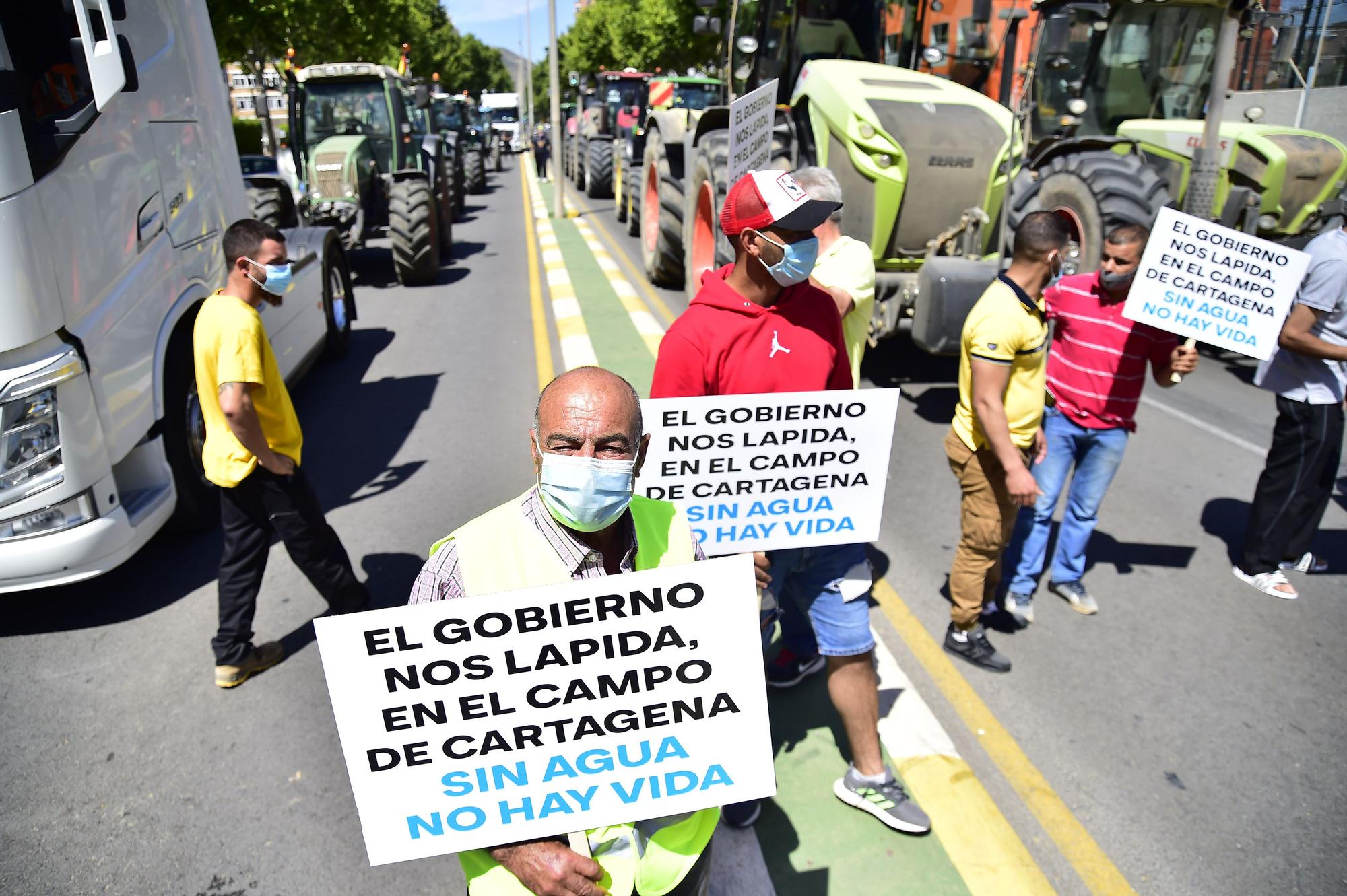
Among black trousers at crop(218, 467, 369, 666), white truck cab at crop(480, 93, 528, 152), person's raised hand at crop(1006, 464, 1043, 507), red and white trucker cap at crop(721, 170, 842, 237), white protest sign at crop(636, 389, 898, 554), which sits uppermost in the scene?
red and white trucker cap at crop(721, 170, 842, 237)

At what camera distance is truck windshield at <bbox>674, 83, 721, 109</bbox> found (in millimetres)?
18844

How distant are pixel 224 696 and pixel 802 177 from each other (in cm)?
320

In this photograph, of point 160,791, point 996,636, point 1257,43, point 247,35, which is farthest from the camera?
point 247,35

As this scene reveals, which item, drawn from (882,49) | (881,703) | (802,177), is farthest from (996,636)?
(882,49)

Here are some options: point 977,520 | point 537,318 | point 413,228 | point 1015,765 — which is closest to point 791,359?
point 977,520

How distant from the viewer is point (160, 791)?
3111 millimetres

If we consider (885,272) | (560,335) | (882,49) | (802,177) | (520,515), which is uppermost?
(882,49)

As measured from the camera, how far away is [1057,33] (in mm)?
7457

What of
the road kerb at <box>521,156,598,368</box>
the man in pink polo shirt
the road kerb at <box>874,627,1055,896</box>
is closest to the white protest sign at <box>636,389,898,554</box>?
→ the road kerb at <box>874,627,1055,896</box>

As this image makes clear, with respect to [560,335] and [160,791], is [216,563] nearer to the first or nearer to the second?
[160,791]

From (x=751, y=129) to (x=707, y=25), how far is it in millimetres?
4685

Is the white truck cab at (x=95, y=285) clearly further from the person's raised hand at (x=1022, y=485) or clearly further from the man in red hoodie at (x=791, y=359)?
the person's raised hand at (x=1022, y=485)

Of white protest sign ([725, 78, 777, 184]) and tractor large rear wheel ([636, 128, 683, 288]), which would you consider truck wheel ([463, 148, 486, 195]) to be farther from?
white protest sign ([725, 78, 777, 184])

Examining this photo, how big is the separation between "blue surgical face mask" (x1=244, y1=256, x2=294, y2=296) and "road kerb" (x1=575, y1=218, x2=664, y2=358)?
2.88m
